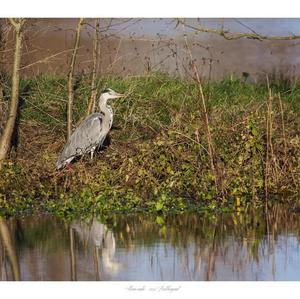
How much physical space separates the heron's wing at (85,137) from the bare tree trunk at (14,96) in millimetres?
753

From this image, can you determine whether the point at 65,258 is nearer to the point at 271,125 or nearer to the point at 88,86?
the point at 271,125

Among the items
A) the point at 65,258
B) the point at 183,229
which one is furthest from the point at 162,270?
the point at 183,229

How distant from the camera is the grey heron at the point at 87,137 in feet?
44.2

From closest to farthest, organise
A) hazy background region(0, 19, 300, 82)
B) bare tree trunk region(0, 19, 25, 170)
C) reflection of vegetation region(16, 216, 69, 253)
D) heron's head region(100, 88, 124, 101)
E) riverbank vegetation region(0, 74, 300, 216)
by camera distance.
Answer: reflection of vegetation region(16, 216, 69, 253) → riverbank vegetation region(0, 74, 300, 216) → bare tree trunk region(0, 19, 25, 170) → heron's head region(100, 88, 124, 101) → hazy background region(0, 19, 300, 82)

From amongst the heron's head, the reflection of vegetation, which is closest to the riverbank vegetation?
the reflection of vegetation

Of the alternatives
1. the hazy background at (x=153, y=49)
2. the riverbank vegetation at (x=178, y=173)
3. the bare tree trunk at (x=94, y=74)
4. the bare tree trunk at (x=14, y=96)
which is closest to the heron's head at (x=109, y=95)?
the bare tree trunk at (x=94, y=74)

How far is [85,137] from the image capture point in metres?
13.7

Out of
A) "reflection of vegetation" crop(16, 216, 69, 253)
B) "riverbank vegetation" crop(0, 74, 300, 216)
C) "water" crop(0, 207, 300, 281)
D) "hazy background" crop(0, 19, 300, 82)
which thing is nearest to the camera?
"water" crop(0, 207, 300, 281)

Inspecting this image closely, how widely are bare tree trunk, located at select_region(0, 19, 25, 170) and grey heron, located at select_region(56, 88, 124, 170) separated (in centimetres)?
66

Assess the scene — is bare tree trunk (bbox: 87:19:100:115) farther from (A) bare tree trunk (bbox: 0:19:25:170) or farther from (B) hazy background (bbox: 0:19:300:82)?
(A) bare tree trunk (bbox: 0:19:25:170)

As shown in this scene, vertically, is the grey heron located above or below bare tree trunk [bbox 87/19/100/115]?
below

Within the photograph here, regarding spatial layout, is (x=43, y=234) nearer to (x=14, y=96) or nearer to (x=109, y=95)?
(x=14, y=96)

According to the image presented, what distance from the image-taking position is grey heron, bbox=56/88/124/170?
13.5 metres
